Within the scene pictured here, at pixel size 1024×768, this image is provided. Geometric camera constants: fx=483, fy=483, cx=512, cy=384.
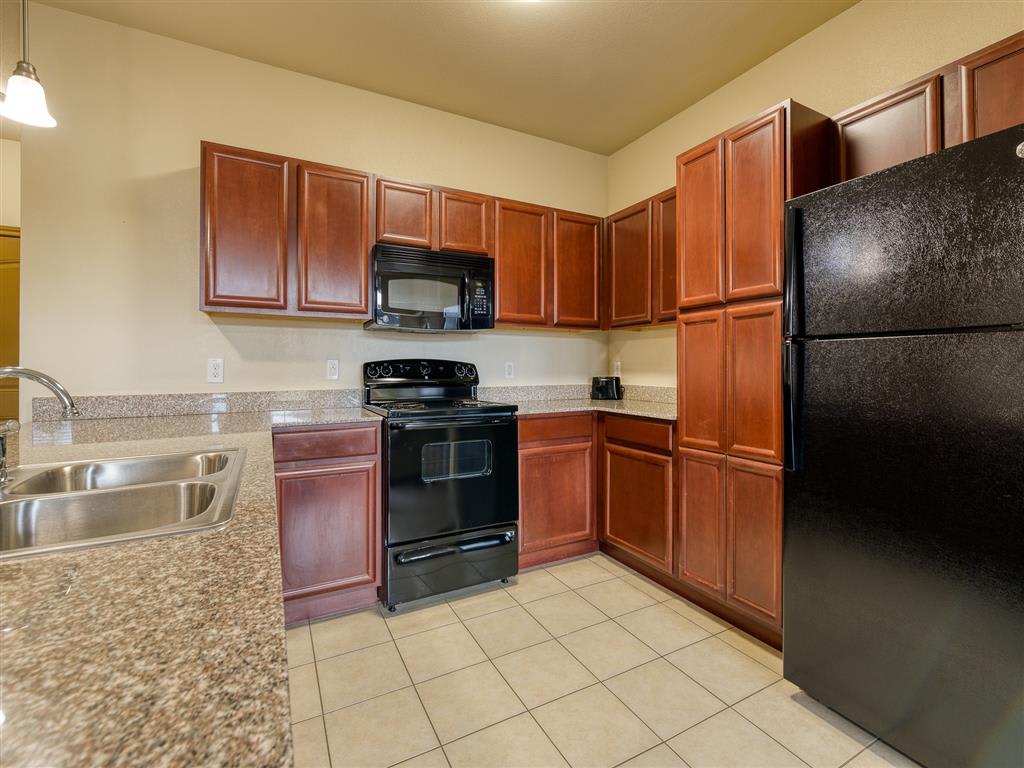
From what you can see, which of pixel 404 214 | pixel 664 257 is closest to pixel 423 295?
pixel 404 214

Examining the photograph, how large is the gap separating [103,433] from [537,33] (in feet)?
8.37

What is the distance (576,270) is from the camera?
317cm

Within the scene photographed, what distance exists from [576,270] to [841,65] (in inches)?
63.6

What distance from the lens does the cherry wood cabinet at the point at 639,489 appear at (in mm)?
2428

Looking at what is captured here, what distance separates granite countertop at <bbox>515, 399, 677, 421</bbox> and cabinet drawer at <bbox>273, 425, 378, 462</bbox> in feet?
2.72

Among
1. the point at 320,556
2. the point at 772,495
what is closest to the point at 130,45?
the point at 320,556

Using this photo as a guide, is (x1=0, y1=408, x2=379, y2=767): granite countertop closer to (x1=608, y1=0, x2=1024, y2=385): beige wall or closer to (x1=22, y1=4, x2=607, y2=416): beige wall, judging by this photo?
(x1=22, y1=4, x2=607, y2=416): beige wall

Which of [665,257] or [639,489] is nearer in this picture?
[639,489]

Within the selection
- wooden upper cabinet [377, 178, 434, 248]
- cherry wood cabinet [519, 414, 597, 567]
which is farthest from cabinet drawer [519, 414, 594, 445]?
wooden upper cabinet [377, 178, 434, 248]

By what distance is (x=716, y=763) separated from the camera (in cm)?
142

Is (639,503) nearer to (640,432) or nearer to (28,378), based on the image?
(640,432)

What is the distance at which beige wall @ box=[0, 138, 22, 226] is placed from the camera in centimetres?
314

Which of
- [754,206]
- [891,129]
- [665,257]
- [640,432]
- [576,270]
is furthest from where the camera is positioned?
[576,270]

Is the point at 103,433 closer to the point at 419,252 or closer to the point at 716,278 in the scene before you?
the point at 419,252
